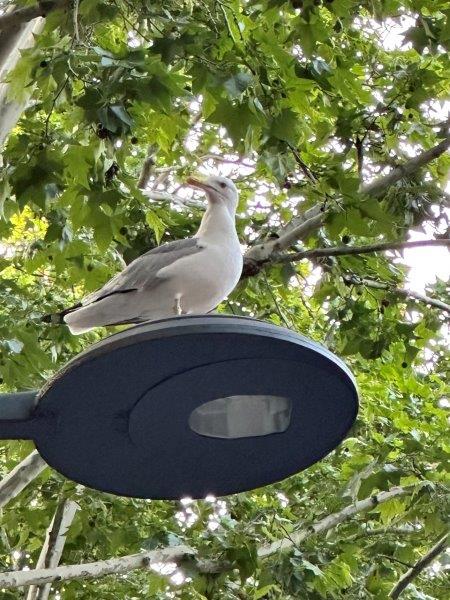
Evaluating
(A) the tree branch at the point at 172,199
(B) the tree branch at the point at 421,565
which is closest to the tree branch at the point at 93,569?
(B) the tree branch at the point at 421,565

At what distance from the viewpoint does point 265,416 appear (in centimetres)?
224

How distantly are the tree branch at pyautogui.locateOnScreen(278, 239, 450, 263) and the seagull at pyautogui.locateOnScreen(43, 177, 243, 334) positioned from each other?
1.28 m

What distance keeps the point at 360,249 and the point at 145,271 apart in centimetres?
164

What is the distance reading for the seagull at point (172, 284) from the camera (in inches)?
105

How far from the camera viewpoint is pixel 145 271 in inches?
109

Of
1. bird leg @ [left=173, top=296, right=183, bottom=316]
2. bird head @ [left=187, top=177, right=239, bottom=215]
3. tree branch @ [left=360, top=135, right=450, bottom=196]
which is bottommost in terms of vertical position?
bird leg @ [left=173, top=296, right=183, bottom=316]

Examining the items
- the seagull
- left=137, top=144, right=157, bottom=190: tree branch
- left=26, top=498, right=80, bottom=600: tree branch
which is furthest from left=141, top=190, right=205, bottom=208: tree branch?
the seagull

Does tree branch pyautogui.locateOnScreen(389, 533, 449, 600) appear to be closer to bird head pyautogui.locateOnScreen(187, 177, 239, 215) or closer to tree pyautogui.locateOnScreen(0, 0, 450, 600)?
tree pyautogui.locateOnScreen(0, 0, 450, 600)

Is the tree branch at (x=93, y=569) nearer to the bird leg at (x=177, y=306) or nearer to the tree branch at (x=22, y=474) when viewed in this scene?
the tree branch at (x=22, y=474)

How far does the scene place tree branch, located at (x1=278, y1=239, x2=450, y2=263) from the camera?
389cm

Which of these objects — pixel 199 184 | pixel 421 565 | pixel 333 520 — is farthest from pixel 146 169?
pixel 199 184

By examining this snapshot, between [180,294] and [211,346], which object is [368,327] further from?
[211,346]

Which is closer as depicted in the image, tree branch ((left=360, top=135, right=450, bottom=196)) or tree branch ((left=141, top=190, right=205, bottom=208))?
tree branch ((left=360, top=135, right=450, bottom=196))

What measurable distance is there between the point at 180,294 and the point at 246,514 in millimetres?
4211
